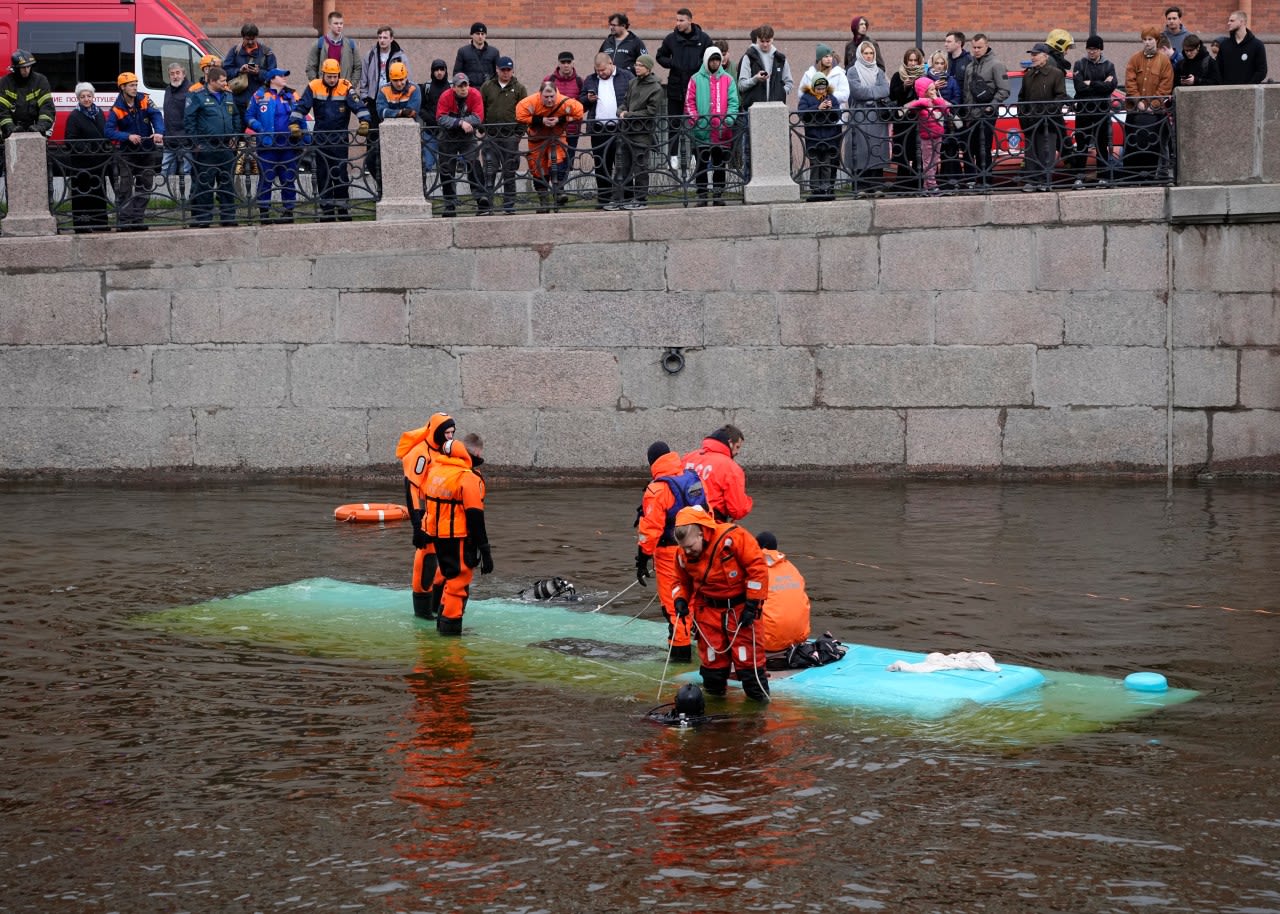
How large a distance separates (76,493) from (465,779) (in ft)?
31.5

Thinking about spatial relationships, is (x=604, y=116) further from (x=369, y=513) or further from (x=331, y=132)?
(x=369, y=513)

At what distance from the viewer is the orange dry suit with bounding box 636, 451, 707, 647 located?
10.4 metres

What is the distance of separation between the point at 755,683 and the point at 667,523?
5.21ft

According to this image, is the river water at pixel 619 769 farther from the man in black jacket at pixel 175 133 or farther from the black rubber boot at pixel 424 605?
the man in black jacket at pixel 175 133

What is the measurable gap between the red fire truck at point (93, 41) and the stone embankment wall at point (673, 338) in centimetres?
420

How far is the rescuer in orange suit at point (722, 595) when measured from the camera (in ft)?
29.5

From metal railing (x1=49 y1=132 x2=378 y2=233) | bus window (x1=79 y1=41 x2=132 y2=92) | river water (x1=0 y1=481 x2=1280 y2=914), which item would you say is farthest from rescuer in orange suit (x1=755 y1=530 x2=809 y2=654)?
bus window (x1=79 y1=41 x2=132 y2=92)

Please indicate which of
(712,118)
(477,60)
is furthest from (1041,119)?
(477,60)

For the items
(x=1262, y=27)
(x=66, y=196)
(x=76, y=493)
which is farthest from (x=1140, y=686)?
(x=1262, y=27)

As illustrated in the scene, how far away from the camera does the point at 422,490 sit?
11.0m

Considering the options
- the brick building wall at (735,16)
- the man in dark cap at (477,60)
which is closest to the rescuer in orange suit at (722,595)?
the man in dark cap at (477,60)

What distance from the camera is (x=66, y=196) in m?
16.8

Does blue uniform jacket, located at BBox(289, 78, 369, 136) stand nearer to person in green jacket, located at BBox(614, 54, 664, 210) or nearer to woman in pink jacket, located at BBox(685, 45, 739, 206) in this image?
person in green jacket, located at BBox(614, 54, 664, 210)

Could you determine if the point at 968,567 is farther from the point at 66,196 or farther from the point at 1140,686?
the point at 66,196
